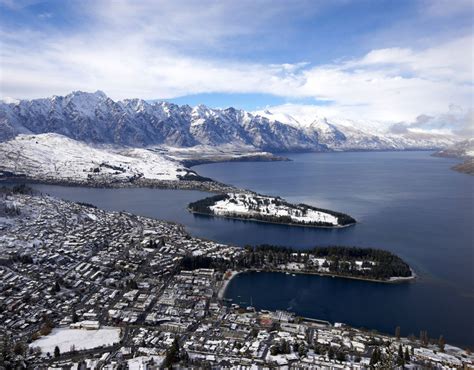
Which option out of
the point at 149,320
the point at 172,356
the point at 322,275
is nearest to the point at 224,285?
the point at 149,320

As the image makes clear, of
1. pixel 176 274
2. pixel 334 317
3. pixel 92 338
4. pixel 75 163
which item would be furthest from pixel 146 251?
pixel 75 163

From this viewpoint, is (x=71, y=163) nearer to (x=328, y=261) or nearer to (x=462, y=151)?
(x=328, y=261)

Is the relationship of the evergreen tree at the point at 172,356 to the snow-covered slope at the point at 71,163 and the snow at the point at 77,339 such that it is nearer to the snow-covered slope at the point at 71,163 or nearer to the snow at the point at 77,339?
the snow at the point at 77,339

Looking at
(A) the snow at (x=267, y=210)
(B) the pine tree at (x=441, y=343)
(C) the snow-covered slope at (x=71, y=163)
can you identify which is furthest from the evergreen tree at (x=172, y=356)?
(C) the snow-covered slope at (x=71, y=163)

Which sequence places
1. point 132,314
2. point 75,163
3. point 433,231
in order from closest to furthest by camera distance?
1. point 132,314
2. point 433,231
3. point 75,163

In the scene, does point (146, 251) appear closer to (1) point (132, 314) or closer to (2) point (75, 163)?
(1) point (132, 314)

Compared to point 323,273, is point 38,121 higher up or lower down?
higher up
